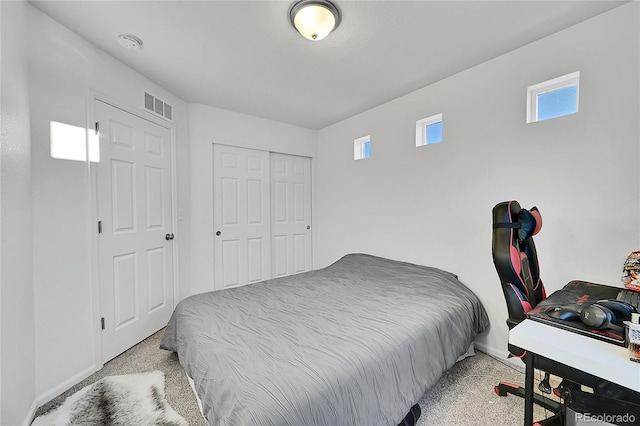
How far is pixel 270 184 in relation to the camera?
3678mm

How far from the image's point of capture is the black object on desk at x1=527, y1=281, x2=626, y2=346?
932 mm

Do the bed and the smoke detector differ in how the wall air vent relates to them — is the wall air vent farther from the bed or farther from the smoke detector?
the bed

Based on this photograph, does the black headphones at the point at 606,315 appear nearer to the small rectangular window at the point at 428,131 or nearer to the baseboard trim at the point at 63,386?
the small rectangular window at the point at 428,131

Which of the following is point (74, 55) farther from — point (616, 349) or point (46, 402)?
point (616, 349)

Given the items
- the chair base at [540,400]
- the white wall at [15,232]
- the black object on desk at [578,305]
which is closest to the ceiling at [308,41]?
the white wall at [15,232]

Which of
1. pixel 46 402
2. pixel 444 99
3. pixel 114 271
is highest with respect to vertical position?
pixel 444 99

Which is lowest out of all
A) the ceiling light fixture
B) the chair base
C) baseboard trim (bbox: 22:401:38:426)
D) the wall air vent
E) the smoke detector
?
baseboard trim (bbox: 22:401:38:426)

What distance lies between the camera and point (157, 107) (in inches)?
101

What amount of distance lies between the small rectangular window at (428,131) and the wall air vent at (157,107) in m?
2.61

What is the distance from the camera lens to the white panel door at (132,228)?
2.09 metres

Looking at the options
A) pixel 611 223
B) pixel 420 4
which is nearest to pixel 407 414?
pixel 611 223

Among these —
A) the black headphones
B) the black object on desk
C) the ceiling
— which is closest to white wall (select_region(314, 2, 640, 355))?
the ceiling

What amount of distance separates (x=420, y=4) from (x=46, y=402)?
3.40 m

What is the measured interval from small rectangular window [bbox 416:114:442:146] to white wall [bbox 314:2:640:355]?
0.07 metres
